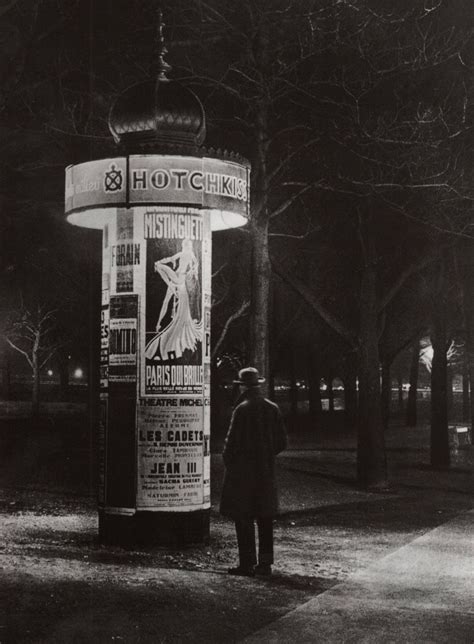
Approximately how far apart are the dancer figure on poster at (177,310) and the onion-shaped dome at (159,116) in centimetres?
109

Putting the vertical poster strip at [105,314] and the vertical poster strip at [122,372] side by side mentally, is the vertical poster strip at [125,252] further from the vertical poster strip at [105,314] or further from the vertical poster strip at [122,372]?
the vertical poster strip at [105,314]

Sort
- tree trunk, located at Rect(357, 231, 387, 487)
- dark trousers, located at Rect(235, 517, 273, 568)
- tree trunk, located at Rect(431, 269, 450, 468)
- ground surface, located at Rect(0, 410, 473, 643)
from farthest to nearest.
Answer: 1. tree trunk, located at Rect(431, 269, 450, 468)
2. tree trunk, located at Rect(357, 231, 387, 487)
3. dark trousers, located at Rect(235, 517, 273, 568)
4. ground surface, located at Rect(0, 410, 473, 643)

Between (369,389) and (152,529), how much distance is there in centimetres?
1014

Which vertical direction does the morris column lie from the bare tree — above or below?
below

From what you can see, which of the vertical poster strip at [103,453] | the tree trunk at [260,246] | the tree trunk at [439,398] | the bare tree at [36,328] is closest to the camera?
the vertical poster strip at [103,453]

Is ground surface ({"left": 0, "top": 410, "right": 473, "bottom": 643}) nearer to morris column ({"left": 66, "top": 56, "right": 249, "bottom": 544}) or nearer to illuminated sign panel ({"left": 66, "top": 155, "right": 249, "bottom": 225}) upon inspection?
morris column ({"left": 66, "top": 56, "right": 249, "bottom": 544})

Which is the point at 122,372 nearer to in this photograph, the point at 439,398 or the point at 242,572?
the point at 242,572

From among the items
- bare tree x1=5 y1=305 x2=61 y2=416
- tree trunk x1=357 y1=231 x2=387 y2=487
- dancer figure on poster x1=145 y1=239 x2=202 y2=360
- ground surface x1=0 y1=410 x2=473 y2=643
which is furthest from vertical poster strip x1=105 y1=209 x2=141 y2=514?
bare tree x1=5 y1=305 x2=61 y2=416

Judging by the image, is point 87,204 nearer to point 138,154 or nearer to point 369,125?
point 138,154

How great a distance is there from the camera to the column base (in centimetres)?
1024

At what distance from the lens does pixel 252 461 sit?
29.7 ft

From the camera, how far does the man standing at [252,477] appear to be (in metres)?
8.98

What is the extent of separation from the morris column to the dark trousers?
1.43 m

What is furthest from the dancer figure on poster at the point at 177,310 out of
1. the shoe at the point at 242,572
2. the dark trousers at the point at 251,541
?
the shoe at the point at 242,572
